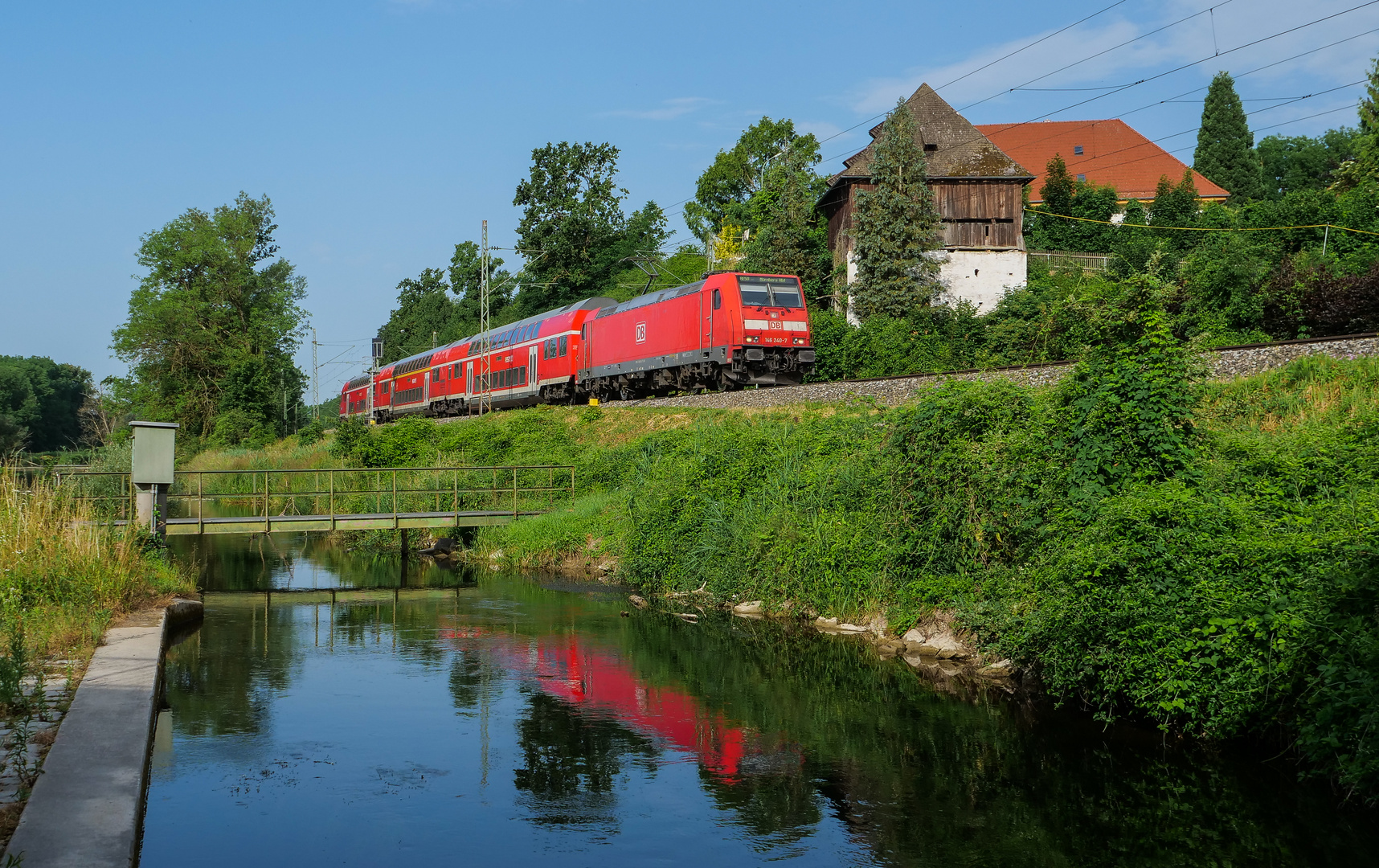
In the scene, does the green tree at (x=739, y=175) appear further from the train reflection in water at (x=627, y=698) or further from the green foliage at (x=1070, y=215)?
the train reflection in water at (x=627, y=698)

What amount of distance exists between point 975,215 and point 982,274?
2.54 metres

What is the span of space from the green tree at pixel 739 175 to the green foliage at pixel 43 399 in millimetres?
51946

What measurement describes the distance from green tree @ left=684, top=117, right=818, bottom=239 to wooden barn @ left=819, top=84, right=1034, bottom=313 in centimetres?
1240

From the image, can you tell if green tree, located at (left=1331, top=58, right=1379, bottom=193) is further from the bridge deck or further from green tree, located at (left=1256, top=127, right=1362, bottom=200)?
the bridge deck

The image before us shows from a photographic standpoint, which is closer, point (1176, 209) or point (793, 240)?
point (793, 240)

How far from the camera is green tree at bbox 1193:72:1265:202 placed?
68375mm

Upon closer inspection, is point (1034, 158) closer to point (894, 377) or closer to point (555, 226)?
point (555, 226)

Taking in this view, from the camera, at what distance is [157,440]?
58.3ft

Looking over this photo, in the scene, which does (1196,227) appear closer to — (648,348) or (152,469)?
(648,348)

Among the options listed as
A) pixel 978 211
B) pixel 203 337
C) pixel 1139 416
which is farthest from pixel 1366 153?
pixel 203 337

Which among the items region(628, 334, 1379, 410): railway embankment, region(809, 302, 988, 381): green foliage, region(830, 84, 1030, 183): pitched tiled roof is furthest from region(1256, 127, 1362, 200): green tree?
region(628, 334, 1379, 410): railway embankment

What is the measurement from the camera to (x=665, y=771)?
29.8 feet

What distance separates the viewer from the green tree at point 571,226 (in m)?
71.4

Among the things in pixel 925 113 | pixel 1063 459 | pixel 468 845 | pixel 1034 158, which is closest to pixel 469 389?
pixel 925 113
